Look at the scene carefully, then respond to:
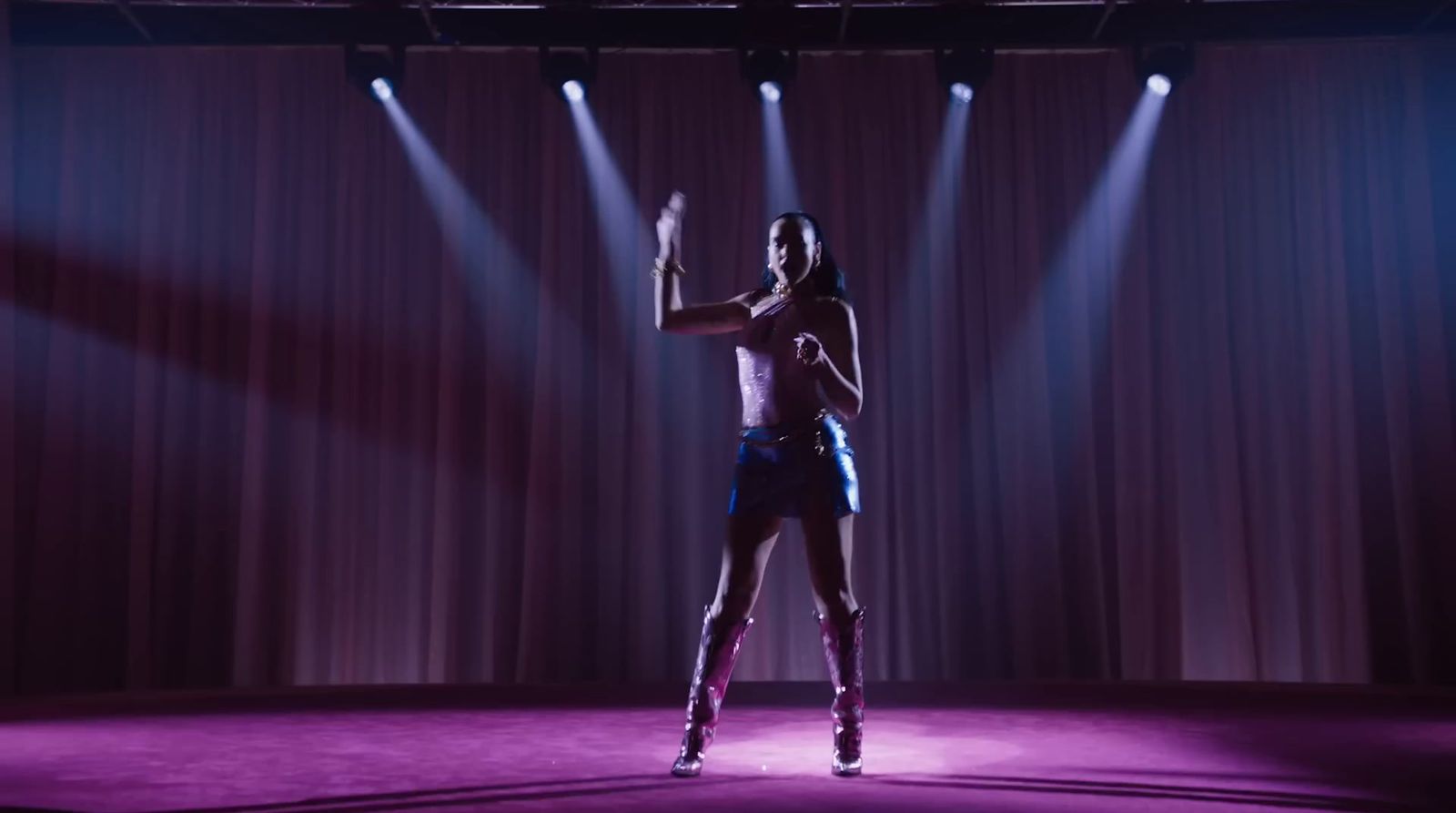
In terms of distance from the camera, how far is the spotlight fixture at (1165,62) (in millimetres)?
6379

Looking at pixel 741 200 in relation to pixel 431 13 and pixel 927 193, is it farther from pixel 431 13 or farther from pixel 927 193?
pixel 431 13

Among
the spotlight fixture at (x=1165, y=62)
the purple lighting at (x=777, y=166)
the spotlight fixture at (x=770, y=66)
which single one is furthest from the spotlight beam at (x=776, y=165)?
the spotlight fixture at (x=1165, y=62)

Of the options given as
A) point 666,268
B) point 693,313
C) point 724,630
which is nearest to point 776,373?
point 693,313

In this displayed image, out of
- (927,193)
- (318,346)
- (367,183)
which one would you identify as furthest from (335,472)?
(927,193)

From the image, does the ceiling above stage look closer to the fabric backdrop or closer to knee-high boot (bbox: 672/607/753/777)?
the fabric backdrop

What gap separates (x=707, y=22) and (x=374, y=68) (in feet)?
5.64

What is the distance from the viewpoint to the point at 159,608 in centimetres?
637

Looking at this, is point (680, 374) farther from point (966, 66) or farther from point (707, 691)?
point (707, 691)

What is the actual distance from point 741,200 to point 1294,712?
3.80m

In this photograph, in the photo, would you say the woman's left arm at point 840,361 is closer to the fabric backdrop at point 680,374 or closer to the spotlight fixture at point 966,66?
the fabric backdrop at point 680,374

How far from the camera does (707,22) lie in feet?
20.9

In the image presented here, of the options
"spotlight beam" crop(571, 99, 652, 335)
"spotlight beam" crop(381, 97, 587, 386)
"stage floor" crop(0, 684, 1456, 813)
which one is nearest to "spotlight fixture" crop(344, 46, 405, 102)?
"spotlight beam" crop(381, 97, 587, 386)

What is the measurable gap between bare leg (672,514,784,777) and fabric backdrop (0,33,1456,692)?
133 inches

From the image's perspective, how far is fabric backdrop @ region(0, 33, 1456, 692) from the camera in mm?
6367
